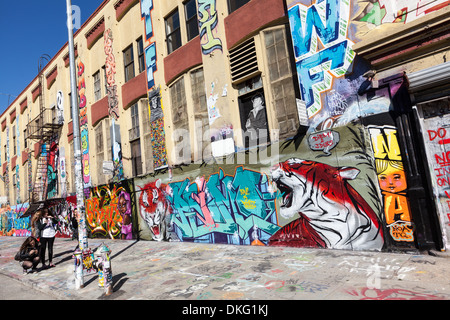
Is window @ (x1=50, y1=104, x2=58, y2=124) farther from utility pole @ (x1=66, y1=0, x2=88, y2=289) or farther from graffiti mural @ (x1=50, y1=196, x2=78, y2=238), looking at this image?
utility pole @ (x1=66, y1=0, x2=88, y2=289)

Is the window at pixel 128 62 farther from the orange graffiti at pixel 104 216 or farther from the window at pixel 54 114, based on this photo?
the window at pixel 54 114

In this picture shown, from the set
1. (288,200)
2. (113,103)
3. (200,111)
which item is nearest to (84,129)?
(113,103)

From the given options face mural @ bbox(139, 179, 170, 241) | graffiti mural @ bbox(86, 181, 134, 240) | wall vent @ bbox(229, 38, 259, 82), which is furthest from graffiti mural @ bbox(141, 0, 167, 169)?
wall vent @ bbox(229, 38, 259, 82)

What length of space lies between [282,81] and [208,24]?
3981 mm

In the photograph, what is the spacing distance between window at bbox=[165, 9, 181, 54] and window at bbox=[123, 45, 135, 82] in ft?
9.52

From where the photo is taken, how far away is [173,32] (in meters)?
12.6

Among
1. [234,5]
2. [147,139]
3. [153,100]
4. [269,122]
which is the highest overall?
[234,5]

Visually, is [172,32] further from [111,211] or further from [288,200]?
[111,211]

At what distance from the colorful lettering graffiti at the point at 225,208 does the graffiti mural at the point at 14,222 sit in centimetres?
1870

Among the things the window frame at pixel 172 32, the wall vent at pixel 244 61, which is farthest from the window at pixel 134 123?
the wall vent at pixel 244 61

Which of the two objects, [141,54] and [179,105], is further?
[141,54]

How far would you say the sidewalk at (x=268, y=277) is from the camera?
A: 4.50 m

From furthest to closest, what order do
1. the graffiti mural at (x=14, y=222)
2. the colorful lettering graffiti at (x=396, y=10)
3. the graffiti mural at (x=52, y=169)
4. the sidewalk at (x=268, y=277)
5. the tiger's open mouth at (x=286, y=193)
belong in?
the graffiti mural at (x=14, y=222)
the graffiti mural at (x=52, y=169)
the tiger's open mouth at (x=286, y=193)
the colorful lettering graffiti at (x=396, y=10)
the sidewalk at (x=268, y=277)

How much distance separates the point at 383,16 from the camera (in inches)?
255
